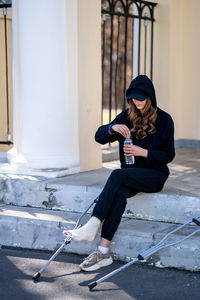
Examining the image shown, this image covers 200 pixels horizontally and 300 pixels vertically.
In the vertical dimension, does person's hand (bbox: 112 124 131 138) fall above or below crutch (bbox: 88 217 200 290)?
above

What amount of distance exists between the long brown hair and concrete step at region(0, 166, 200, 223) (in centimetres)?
62

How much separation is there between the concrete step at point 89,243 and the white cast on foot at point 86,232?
0.31 m

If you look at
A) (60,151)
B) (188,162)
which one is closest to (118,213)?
(60,151)

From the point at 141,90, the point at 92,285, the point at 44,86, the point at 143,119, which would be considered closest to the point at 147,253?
the point at 92,285

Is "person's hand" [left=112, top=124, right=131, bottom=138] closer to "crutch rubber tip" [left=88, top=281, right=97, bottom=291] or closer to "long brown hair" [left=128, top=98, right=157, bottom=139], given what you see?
"long brown hair" [left=128, top=98, right=157, bottom=139]

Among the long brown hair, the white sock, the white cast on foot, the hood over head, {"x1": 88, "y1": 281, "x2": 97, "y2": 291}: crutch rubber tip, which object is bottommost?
{"x1": 88, "y1": 281, "x2": 97, "y2": 291}: crutch rubber tip

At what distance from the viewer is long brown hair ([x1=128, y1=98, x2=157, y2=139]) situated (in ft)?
15.0

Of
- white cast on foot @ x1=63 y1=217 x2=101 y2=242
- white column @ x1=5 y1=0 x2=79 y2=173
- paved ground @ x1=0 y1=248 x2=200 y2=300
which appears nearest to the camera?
paved ground @ x1=0 y1=248 x2=200 y2=300

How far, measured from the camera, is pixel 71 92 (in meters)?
5.96

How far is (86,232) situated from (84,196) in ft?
3.17

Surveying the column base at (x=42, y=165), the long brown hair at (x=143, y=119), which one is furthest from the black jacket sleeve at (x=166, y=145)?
the column base at (x=42, y=165)

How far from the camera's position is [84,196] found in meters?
5.16

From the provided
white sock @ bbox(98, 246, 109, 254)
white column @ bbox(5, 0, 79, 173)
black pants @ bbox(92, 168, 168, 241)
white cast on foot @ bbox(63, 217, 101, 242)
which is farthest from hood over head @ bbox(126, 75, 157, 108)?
white column @ bbox(5, 0, 79, 173)

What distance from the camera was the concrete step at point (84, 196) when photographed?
4738 mm
